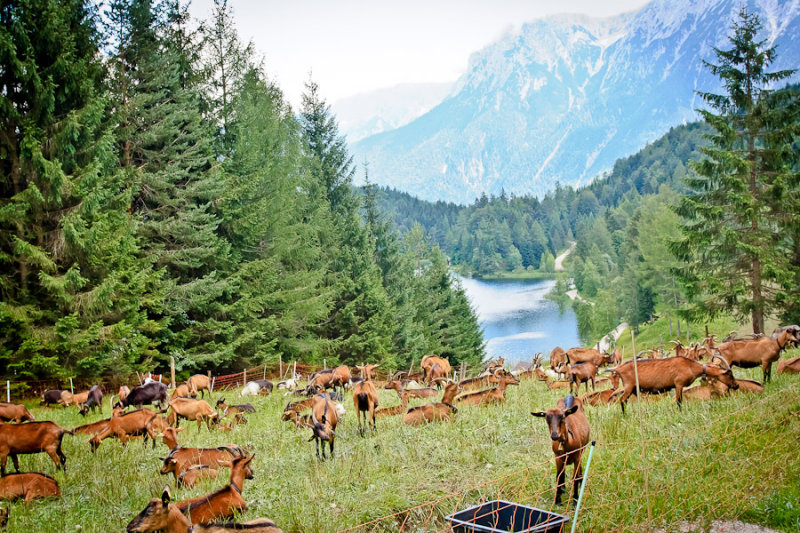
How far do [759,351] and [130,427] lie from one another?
13.2 m

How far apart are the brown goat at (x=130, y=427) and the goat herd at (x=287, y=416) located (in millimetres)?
19

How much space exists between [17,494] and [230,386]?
15869 millimetres

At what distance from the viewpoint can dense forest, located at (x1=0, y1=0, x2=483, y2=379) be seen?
1905 cm

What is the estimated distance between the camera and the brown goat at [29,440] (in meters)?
9.34

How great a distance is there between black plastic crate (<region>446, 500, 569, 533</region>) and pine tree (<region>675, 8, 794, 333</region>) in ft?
77.9

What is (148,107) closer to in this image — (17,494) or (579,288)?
(17,494)

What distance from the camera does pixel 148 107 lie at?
2534cm

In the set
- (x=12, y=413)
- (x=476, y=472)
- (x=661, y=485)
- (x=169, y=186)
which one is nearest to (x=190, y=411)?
(x=12, y=413)

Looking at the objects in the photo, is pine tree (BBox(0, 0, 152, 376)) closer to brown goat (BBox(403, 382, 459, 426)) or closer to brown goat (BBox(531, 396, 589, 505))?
brown goat (BBox(403, 382, 459, 426))

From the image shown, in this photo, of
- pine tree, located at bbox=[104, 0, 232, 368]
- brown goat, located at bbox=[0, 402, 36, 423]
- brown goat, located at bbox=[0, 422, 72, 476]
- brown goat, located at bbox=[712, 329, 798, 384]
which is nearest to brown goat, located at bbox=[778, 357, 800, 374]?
brown goat, located at bbox=[712, 329, 798, 384]

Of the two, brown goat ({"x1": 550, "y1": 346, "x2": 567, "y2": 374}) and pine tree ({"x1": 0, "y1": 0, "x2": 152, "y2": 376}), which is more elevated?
pine tree ({"x1": 0, "y1": 0, "x2": 152, "y2": 376})

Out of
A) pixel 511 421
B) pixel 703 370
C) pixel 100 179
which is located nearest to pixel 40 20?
pixel 100 179

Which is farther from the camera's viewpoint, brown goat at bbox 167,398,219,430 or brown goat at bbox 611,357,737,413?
brown goat at bbox 167,398,219,430

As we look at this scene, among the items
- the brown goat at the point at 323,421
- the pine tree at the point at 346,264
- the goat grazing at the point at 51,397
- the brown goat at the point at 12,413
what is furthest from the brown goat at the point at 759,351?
the pine tree at the point at 346,264
